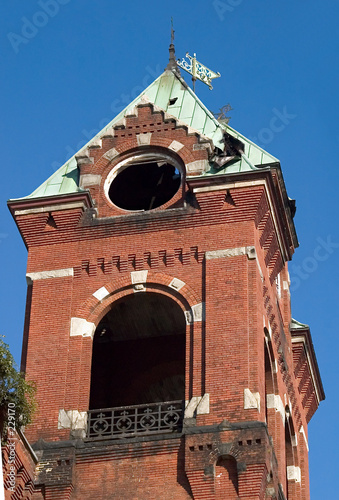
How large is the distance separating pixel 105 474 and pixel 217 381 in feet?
10.6

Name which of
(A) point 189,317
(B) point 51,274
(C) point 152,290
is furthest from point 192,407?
(B) point 51,274

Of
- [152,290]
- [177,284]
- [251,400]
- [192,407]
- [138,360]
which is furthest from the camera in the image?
[138,360]

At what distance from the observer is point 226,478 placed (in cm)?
3509

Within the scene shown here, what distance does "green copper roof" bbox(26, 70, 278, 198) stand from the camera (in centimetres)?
4069

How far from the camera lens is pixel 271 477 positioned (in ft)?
118

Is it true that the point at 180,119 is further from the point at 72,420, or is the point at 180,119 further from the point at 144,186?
the point at 72,420

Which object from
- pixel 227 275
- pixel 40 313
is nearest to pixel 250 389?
pixel 227 275

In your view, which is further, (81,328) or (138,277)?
(138,277)

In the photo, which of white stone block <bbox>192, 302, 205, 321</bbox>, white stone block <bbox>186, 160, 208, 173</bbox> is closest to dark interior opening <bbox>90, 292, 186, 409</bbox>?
white stone block <bbox>192, 302, 205, 321</bbox>

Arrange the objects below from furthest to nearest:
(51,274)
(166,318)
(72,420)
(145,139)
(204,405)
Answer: (166,318) → (145,139) → (51,274) → (72,420) → (204,405)

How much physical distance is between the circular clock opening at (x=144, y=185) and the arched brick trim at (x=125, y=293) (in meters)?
3.44

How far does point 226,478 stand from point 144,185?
34.1 feet

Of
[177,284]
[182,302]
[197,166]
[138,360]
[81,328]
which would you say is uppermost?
[197,166]

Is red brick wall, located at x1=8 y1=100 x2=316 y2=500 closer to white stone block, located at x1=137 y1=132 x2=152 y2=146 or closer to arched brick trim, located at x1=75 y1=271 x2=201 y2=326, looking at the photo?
arched brick trim, located at x1=75 y1=271 x2=201 y2=326
